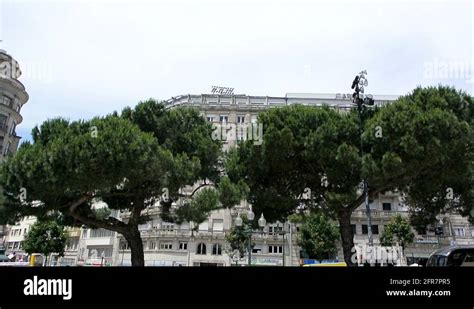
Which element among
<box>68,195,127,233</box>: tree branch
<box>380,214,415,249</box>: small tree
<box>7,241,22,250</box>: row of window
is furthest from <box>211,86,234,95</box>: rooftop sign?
<box>7,241,22,250</box>: row of window

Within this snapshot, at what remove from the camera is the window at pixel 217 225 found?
4053cm

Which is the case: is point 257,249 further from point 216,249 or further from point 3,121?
point 3,121

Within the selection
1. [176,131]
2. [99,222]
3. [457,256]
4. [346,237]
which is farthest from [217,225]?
[457,256]

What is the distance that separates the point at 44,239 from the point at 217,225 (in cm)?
1897

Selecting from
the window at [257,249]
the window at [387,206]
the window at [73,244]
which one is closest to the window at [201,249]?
the window at [257,249]

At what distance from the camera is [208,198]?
52.1 feet

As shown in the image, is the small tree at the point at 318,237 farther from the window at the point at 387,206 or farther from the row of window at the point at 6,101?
the row of window at the point at 6,101

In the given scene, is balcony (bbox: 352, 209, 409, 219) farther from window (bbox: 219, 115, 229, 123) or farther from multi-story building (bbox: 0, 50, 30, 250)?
multi-story building (bbox: 0, 50, 30, 250)

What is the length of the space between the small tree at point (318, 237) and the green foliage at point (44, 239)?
26.5 meters
